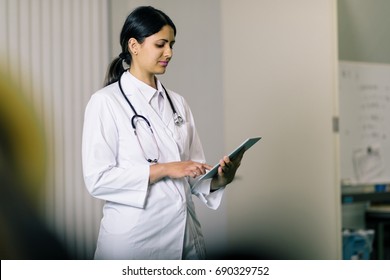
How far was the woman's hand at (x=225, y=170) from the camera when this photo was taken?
46.4 inches

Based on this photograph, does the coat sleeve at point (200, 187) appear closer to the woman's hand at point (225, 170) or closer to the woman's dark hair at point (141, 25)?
the woman's hand at point (225, 170)

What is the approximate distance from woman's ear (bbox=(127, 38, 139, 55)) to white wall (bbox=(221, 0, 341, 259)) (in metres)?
0.78

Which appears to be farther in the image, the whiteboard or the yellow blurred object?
the whiteboard

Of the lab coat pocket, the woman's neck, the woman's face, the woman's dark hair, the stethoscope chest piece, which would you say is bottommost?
the lab coat pocket

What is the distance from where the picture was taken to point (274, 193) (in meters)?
2.15

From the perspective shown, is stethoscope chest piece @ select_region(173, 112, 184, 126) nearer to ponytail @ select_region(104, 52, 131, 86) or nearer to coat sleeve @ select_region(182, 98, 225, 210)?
coat sleeve @ select_region(182, 98, 225, 210)

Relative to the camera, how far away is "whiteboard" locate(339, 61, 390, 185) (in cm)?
262

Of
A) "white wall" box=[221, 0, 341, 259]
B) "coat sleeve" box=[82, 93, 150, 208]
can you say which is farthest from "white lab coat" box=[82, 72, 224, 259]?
"white wall" box=[221, 0, 341, 259]

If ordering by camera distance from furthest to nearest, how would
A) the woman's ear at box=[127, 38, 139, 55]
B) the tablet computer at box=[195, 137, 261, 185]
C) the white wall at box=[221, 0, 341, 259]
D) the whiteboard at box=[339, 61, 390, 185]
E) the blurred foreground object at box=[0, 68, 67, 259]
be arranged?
1. the whiteboard at box=[339, 61, 390, 185]
2. the white wall at box=[221, 0, 341, 259]
3. the blurred foreground object at box=[0, 68, 67, 259]
4. the woman's ear at box=[127, 38, 139, 55]
5. the tablet computer at box=[195, 137, 261, 185]

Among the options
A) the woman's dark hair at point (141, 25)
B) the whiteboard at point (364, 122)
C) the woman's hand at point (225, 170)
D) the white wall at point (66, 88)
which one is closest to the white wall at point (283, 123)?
the whiteboard at point (364, 122)

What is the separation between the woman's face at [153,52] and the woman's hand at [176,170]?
0.80 ft

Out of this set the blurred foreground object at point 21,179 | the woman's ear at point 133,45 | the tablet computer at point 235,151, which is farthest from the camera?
the blurred foreground object at point 21,179

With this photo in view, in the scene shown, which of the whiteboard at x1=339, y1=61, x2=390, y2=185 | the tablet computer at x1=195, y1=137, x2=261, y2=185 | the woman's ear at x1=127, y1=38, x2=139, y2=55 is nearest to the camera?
the tablet computer at x1=195, y1=137, x2=261, y2=185
